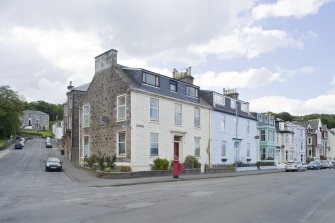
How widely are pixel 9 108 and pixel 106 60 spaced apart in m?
64.3

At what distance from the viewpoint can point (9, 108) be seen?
299 feet

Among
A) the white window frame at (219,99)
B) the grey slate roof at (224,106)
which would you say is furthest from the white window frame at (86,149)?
the white window frame at (219,99)

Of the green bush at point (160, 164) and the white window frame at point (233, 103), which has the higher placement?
the white window frame at point (233, 103)

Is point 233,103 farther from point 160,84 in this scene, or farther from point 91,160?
point 91,160

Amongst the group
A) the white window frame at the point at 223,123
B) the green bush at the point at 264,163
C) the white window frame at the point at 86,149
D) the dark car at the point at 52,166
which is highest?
the white window frame at the point at 223,123

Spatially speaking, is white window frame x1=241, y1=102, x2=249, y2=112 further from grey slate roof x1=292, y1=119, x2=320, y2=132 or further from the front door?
grey slate roof x1=292, y1=119, x2=320, y2=132

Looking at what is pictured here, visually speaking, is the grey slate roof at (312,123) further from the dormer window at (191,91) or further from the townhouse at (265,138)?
the dormer window at (191,91)

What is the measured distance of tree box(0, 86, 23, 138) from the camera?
296 feet

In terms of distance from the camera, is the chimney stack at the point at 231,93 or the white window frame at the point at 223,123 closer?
the white window frame at the point at 223,123

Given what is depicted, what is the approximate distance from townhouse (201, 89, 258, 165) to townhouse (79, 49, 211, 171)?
2120mm

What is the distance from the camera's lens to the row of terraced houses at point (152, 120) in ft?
105

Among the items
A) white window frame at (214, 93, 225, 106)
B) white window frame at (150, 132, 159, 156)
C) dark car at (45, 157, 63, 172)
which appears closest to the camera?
white window frame at (150, 132, 159, 156)

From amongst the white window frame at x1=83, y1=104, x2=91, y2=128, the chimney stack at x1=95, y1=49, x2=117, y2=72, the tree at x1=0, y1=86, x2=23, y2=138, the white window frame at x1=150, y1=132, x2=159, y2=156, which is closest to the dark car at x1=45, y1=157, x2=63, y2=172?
the white window frame at x1=83, y1=104, x2=91, y2=128

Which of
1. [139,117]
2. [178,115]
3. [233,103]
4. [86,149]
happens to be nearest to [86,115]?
[86,149]
